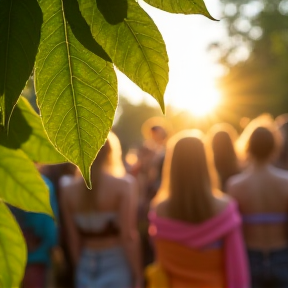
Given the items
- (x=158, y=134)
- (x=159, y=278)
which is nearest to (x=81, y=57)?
(x=159, y=278)

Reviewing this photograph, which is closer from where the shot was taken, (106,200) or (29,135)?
(29,135)

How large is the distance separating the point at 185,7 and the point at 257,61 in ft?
97.5

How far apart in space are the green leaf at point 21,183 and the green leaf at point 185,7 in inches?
13.4

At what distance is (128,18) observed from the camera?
25.1 inches

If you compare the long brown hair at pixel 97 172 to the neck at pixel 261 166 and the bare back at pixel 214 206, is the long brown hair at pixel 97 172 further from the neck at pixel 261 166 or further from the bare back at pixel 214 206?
the neck at pixel 261 166

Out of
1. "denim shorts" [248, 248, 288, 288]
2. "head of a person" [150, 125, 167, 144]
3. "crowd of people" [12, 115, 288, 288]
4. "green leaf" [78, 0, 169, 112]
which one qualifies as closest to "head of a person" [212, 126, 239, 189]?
"crowd of people" [12, 115, 288, 288]

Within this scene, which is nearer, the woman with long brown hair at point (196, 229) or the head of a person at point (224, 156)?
the woman with long brown hair at point (196, 229)

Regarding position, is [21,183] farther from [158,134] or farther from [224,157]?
[158,134]

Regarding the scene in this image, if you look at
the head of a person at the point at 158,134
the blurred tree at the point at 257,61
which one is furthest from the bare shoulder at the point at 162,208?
the blurred tree at the point at 257,61

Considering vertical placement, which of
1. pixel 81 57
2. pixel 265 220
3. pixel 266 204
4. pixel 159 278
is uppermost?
pixel 81 57

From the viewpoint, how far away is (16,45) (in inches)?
23.3

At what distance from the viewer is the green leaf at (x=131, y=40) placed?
2.09 ft

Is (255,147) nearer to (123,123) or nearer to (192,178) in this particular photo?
(192,178)

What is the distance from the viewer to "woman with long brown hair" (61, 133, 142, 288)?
4.40 metres
